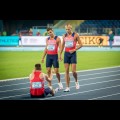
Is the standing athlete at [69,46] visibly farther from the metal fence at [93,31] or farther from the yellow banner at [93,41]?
the yellow banner at [93,41]

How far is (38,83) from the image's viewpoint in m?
11.6

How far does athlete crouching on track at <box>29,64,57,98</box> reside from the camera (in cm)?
1163

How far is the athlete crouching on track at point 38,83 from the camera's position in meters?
11.6

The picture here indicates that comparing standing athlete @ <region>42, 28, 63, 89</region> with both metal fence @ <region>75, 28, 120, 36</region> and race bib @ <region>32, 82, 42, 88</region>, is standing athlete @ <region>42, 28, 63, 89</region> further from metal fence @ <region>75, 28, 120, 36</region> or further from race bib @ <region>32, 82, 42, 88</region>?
metal fence @ <region>75, 28, 120, 36</region>

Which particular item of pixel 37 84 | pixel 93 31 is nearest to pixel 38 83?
pixel 37 84

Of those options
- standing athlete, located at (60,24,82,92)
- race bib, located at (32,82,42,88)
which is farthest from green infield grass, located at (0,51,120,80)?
race bib, located at (32,82,42,88)

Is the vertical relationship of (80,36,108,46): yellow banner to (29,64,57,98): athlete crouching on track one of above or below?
above

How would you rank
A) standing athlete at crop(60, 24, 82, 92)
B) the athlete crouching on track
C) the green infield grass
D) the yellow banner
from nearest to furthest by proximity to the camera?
the athlete crouching on track, standing athlete at crop(60, 24, 82, 92), the green infield grass, the yellow banner

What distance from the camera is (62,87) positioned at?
41.2 ft

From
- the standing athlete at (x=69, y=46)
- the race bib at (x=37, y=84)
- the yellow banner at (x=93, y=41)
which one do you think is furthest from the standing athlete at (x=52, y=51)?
the yellow banner at (x=93, y=41)

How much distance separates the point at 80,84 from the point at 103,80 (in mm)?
594

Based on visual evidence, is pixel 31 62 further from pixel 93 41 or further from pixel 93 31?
pixel 93 41

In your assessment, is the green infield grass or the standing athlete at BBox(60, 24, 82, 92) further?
the green infield grass
